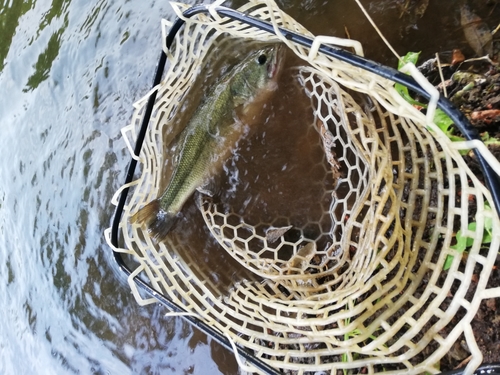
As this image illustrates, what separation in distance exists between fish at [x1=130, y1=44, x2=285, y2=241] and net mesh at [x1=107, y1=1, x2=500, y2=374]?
112mm

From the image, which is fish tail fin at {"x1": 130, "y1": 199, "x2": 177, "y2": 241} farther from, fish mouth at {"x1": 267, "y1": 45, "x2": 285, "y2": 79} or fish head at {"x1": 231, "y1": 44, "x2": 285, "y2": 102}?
fish mouth at {"x1": 267, "y1": 45, "x2": 285, "y2": 79}

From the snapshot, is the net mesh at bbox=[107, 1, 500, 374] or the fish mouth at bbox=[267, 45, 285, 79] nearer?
the net mesh at bbox=[107, 1, 500, 374]

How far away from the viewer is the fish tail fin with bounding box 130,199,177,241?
96.0 inches

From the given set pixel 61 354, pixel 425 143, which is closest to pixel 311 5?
pixel 425 143

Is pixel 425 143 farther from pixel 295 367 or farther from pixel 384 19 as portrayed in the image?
pixel 295 367

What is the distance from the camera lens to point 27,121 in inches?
148

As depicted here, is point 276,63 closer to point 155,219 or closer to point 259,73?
point 259,73

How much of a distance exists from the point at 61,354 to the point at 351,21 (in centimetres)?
302

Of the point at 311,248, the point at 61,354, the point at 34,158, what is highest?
the point at 34,158

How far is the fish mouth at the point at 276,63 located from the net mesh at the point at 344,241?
0.48ft

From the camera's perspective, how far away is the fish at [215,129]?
2.51m

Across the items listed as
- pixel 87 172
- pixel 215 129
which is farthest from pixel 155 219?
pixel 87 172

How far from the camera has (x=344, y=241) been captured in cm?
228

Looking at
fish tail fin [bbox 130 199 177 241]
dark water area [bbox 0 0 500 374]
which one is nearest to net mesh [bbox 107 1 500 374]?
fish tail fin [bbox 130 199 177 241]
